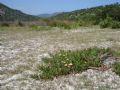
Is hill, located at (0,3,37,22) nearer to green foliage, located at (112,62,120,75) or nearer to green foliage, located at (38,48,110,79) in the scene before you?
green foliage, located at (38,48,110,79)

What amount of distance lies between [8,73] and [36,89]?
6.48 ft

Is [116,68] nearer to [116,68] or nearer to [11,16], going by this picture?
[116,68]

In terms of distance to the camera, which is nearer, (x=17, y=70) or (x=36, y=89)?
(x=36, y=89)

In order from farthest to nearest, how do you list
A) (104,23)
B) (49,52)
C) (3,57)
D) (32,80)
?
(104,23) → (49,52) → (3,57) → (32,80)

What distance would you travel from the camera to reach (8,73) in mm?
10789

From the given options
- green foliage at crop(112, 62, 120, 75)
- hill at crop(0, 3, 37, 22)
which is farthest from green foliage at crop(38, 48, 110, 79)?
hill at crop(0, 3, 37, 22)

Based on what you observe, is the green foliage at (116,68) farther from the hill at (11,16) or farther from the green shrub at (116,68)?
the hill at (11,16)

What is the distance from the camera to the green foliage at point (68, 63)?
412 inches

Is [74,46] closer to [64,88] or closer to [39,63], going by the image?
[39,63]

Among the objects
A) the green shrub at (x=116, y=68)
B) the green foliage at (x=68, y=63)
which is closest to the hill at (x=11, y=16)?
the green foliage at (x=68, y=63)

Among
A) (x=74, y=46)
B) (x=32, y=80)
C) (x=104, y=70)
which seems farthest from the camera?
(x=74, y=46)

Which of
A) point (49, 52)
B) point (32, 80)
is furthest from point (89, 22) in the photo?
point (32, 80)

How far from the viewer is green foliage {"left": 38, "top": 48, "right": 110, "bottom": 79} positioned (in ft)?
34.3

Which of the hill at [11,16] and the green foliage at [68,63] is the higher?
the green foliage at [68,63]
